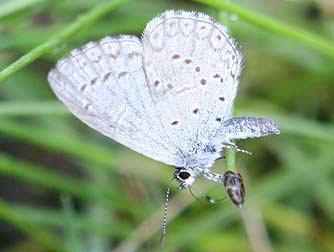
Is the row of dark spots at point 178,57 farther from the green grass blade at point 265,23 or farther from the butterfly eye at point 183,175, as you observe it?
the butterfly eye at point 183,175

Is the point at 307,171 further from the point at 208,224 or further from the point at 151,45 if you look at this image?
the point at 151,45

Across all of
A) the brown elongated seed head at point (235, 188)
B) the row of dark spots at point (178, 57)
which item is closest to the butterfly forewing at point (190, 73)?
the row of dark spots at point (178, 57)

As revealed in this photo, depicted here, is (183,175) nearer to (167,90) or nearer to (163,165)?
(167,90)

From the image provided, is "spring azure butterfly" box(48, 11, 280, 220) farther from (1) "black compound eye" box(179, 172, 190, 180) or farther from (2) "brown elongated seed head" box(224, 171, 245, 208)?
(2) "brown elongated seed head" box(224, 171, 245, 208)

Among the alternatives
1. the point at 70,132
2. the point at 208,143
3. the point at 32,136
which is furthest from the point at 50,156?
the point at 208,143

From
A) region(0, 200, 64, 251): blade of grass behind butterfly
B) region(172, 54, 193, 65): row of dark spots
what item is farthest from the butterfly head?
region(0, 200, 64, 251): blade of grass behind butterfly

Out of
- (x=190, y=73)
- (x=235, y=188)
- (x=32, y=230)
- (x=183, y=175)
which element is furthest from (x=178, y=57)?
(x=32, y=230)
